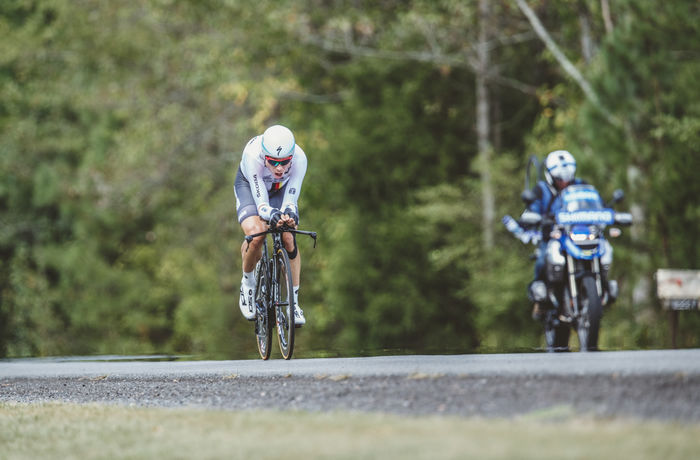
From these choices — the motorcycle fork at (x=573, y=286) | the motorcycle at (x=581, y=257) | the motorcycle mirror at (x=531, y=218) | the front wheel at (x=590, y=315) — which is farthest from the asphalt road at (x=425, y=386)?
the motorcycle mirror at (x=531, y=218)

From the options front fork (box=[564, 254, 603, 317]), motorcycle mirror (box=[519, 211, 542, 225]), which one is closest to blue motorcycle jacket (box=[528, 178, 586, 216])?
motorcycle mirror (box=[519, 211, 542, 225])

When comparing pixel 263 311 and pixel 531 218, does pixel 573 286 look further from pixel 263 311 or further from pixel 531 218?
pixel 263 311

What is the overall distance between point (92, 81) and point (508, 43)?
1548 cm

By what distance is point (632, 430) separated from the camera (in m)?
5.69

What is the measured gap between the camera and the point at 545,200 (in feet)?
41.3

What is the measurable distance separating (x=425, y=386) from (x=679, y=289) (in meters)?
6.46

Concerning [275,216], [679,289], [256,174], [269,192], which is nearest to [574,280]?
[679,289]

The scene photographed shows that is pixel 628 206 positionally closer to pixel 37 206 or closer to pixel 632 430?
pixel 632 430

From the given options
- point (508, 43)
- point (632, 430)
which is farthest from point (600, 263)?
point (508, 43)

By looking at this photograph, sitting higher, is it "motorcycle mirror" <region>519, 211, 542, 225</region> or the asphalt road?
"motorcycle mirror" <region>519, 211, 542, 225</region>

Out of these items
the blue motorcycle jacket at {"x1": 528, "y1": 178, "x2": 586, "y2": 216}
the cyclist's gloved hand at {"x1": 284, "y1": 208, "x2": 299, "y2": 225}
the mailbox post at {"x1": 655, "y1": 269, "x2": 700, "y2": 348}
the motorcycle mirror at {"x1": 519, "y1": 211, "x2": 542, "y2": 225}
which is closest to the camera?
the cyclist's gloved hand at {"x1": 284, "y1": 208, "x2": 299, "y2": 225}

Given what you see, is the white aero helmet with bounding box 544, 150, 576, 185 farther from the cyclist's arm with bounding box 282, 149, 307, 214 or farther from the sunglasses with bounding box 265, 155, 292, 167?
the sunglasses with bounding box 265, 155, 292, 167

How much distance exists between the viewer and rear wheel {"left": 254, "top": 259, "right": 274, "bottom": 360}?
10.9 metres

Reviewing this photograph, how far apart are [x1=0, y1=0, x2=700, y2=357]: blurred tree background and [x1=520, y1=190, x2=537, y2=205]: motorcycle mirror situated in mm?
1648
